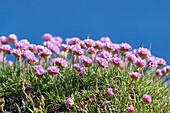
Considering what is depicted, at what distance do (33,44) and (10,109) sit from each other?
1.05 m

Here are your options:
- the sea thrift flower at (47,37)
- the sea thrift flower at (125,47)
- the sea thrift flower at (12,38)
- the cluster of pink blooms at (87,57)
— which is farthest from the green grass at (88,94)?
the sea thrift flower at (47,37)

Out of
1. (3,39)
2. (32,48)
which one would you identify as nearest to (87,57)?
(32,48)

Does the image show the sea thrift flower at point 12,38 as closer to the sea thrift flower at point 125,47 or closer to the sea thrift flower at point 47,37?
the sea thrift flower at point 47,37

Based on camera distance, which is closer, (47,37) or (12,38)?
(12,38)

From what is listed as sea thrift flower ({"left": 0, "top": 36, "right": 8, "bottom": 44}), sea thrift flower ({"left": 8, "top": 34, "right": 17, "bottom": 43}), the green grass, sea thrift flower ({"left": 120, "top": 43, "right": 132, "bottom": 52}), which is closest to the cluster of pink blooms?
sea thrift flower ({"left": 120, "top": 43, "right": 132, "bottom": 52})

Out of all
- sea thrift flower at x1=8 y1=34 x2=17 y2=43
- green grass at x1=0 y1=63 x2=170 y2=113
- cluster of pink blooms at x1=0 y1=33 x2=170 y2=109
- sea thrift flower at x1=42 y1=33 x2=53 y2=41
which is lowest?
green grass at x1=0 y1=63 x2=170 y2=113

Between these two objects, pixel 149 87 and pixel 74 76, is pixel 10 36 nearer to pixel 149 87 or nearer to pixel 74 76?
pixel 74 76

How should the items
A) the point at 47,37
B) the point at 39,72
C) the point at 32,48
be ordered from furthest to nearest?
1. the point at 47,37
2. the point at 32,48
3. the point at 39,72

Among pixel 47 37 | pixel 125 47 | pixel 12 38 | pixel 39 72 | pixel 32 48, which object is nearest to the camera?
pixel 39 72

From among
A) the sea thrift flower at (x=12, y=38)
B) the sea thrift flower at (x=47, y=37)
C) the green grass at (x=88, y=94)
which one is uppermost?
the sea thrift flower at (x=47, y=37)

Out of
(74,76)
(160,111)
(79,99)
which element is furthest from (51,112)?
(160,111)

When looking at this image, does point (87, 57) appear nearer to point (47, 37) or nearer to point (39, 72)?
point (39, 72)

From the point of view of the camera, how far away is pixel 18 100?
127 inches

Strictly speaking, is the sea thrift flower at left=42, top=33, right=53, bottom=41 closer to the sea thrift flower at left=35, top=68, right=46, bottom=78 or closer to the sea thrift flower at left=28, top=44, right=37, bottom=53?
the sea thrift flower at left=28, top=44, right=37, bottom=53
